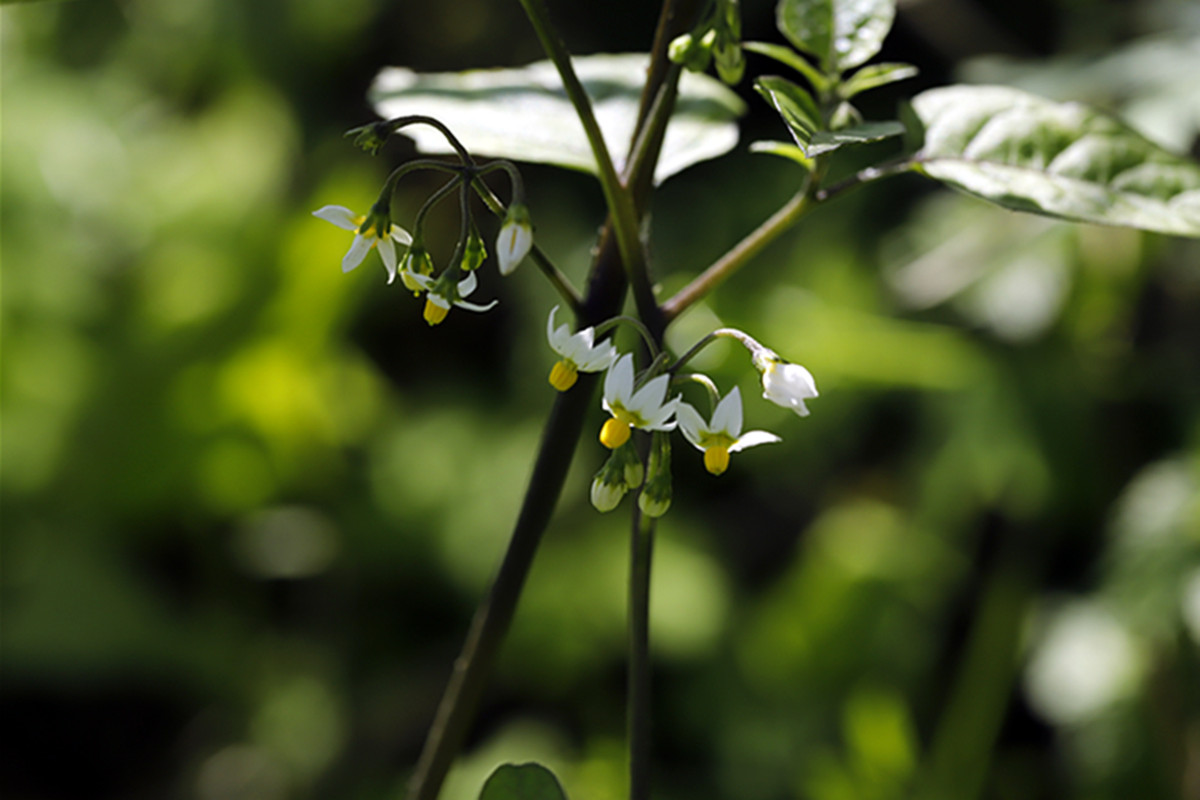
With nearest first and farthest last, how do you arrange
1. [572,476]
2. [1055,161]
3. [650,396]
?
[650,396] → [1055,161] → [572,476]

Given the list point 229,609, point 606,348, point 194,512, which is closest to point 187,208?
point 194,512

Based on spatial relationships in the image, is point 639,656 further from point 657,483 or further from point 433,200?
point 433,200

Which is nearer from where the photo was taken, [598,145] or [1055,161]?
[598,145]

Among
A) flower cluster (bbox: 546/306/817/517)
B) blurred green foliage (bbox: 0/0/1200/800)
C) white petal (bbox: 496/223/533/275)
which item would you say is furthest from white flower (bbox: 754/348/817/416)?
blurred green foliage (bbox: 0/0/1200/800)


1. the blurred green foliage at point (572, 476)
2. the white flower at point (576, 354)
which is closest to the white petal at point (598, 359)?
the white flower at point (576, 354)

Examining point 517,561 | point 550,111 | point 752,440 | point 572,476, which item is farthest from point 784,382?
point 572,476

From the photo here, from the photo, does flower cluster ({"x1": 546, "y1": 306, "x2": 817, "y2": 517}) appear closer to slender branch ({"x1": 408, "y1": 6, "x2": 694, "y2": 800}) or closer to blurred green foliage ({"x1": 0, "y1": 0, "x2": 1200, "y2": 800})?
slender branch ({"x1": 408, "y1": 6, "x2": 694, "y2": 800})

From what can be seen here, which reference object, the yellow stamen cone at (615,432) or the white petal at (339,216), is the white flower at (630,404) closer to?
the yellow stamen cone at (615,432)
